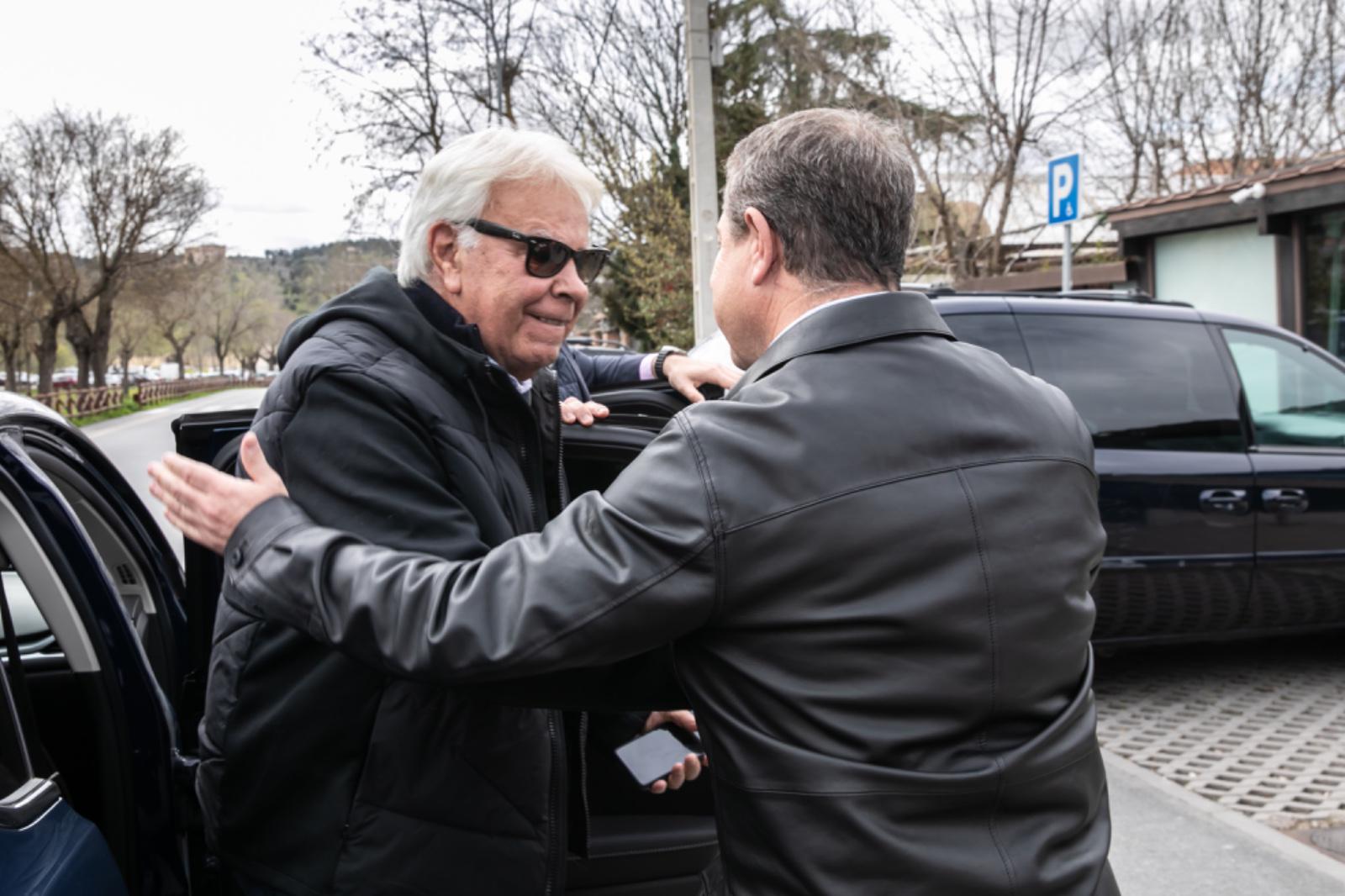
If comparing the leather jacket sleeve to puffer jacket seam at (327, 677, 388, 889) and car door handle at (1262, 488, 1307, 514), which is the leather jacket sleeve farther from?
car door handle at (1262, 488, 1307, 514)

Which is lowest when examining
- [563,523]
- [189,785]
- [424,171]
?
[189,785]

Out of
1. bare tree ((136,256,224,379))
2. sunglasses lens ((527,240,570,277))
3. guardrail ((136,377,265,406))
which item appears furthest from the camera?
guardrail ((136,377,265,406))

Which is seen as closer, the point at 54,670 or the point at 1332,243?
the point at 54,670

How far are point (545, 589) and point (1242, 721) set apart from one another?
5417mm

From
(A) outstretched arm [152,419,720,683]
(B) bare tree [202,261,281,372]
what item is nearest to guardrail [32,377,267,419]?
(B) bare tree [202,261,281,372]

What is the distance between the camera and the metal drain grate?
4820mm

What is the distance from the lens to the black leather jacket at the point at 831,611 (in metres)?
1.38

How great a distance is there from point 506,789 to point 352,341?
0.75 m

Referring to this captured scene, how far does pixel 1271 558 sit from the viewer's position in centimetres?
589

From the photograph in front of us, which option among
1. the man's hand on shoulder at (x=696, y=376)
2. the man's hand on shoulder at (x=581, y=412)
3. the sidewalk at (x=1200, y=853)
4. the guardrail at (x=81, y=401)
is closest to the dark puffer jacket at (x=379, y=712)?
the man's hand on shoulder at (x=581, y=412)

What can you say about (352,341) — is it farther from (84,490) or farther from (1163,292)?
(1163,292)

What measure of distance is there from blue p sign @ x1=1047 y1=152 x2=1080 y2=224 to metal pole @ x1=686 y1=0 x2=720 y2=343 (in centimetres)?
303

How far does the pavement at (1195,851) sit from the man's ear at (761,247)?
96.6 inches

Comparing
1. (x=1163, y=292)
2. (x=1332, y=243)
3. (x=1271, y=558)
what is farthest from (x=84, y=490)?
(x=1163, y=292)
